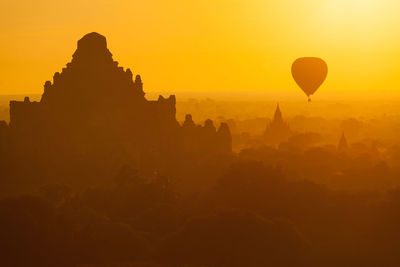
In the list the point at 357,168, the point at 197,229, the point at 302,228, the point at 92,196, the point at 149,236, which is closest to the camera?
the point at 197,229

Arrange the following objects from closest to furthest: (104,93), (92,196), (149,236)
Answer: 1. (149,236)
2. (92,196)
3. (104,93)

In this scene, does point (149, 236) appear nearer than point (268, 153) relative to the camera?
Yes

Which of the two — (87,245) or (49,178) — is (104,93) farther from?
(87,245)

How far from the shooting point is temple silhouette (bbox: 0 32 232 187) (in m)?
56.7

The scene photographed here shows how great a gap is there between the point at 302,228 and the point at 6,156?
28.4 m

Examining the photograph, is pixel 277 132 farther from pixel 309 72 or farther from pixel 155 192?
pixel 155 192

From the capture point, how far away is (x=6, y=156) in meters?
55.3

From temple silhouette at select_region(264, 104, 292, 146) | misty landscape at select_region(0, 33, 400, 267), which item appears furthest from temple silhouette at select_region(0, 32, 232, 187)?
temple silhouette at select_region(264, 104, 292, 146)

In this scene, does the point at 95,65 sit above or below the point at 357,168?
above

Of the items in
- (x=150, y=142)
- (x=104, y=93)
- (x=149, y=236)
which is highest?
(x=104, y=93)

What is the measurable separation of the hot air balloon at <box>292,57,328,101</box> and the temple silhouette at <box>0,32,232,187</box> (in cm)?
4164

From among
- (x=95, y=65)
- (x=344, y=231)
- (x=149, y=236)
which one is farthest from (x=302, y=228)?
(x=95, y=65)

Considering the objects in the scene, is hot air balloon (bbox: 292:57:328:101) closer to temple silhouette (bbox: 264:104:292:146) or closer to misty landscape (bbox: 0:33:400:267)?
temple silhouette (bbox: 264:104:292:146)

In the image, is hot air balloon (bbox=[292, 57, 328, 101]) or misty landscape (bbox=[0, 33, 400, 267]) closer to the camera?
misty landscape (bbox=[0, 33, 400, 267])
